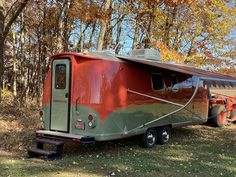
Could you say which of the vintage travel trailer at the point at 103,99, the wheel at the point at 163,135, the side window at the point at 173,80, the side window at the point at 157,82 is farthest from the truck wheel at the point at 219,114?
the side window at the point at 157,82

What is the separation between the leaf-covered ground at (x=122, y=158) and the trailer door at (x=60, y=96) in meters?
0.85

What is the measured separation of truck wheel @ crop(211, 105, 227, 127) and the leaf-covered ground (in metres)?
2.78

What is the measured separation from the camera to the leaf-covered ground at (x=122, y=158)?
26.9 ft

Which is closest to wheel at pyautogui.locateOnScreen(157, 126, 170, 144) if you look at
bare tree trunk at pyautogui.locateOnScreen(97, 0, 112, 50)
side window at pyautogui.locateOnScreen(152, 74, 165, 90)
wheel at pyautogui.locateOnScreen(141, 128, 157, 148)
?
wheel at pyautogui.locateOnScreen(141, 128, 157, 148)

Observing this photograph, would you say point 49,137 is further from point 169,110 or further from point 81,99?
point 169,110

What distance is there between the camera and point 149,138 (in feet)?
36.9

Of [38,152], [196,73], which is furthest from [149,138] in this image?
[38,152]

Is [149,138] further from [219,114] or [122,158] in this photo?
[219,114]

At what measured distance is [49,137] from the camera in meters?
9.95

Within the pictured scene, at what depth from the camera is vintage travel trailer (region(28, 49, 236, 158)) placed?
31.3 ft

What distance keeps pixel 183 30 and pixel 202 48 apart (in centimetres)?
267

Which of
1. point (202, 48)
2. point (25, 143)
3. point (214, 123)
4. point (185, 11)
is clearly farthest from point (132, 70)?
point (202, 48)

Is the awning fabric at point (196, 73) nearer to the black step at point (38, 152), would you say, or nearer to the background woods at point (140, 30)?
the black step at point (38, 152)

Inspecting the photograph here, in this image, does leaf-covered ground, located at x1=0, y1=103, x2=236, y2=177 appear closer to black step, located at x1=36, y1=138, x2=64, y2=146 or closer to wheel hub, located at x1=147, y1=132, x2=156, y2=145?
wheel hub, located at x1=147, y1=132, x2=156, y2=145
